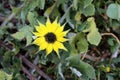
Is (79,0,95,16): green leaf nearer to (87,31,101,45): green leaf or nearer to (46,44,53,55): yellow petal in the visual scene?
(87,31,101,45): green leaf

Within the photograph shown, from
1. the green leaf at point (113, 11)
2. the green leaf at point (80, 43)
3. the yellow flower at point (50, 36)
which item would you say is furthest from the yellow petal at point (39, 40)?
the green leaf at point (113, 11)

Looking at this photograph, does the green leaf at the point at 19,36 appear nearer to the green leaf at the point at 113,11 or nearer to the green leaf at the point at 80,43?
the green leaf at the point at 80,43

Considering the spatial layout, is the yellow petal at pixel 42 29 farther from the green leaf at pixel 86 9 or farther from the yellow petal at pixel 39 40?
the green leaf at pixel 86 9

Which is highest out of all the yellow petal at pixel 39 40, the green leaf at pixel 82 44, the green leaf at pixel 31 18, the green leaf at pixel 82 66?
the green leaf at pixel 31 18

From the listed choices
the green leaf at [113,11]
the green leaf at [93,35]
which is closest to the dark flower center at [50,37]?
the green leaf at [93,35]

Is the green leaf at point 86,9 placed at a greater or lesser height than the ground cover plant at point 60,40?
greater

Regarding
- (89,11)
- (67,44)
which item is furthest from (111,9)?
(67,44)

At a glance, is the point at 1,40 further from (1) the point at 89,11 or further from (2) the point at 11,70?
(1) the point at 89,11

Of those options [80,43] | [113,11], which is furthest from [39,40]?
[113,11]
